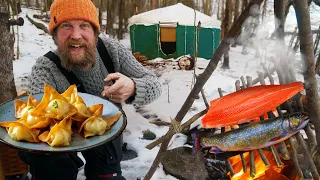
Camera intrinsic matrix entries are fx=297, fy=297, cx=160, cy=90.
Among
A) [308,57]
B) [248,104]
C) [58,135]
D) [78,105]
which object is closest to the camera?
[308,57]

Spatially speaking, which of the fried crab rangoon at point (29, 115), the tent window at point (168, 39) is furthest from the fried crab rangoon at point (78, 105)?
the tent window at point (168, 39)

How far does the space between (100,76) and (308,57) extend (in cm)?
161

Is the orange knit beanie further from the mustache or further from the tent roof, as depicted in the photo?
the tent roof

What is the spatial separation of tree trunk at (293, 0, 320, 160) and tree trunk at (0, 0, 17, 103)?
9.17 ft

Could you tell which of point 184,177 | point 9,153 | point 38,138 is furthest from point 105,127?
point 184,177

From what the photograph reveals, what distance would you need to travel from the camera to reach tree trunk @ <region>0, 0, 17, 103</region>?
9.24 feet

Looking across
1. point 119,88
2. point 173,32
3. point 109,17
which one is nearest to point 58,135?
point 119,88

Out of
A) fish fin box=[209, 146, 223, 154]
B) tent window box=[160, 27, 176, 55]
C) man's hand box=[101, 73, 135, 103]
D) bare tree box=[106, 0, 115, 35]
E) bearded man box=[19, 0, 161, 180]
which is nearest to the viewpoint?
fish fin box=[209, 146, 223, 154]

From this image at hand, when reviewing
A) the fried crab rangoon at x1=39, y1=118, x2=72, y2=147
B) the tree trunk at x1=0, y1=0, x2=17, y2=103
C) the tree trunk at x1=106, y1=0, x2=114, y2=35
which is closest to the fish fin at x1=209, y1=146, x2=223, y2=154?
the fried crab rangoon at x1=39, y1=118, x2=72, y2=147

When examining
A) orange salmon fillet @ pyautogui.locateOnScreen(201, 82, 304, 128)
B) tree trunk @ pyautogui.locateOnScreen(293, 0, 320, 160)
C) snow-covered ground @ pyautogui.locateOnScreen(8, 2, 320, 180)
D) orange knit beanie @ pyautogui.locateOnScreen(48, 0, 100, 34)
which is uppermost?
orange knit beanie @ pyautogui.locateOnScreen(48, 0, 100, 34)

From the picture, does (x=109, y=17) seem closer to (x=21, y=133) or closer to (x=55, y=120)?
(x=55, y=120)

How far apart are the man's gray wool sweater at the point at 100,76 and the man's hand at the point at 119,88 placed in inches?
3.8

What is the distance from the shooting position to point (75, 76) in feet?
6.68

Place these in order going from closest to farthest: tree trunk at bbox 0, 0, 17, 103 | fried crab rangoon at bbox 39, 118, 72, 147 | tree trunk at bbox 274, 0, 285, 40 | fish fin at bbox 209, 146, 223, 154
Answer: tree trunk at bbox 274, 0, 285, 40 < fish fin at bbox 209, 146, 223, 154 < fried crab rangoon at bbox 39, 118, 72, 147 < tree trunk at bbox 0, 0, 17, 103
